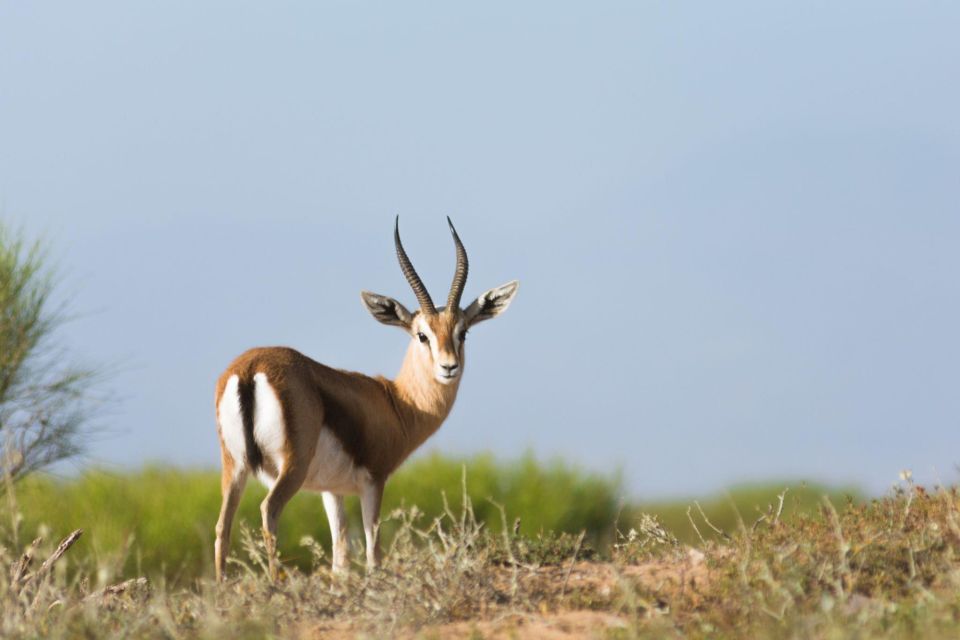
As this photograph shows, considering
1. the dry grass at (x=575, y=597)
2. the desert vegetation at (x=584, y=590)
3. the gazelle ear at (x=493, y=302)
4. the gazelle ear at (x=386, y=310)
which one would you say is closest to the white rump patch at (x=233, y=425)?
the desert vegetation at (x=584, y=590)

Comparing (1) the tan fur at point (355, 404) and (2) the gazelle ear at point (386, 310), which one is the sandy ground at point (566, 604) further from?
(2) the gazelle ear at point (386, 310)

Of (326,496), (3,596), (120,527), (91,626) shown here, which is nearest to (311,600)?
(91,626)

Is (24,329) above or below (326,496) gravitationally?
above

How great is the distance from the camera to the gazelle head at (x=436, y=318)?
9359mm

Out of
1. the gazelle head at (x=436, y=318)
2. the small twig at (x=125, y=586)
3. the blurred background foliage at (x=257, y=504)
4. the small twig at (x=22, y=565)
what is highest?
the gazelle head at (x=436, y=318)

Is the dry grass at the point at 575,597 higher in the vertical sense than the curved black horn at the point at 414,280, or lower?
lower

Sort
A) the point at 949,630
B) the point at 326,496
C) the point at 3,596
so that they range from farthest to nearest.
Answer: the point at 326,496, the point at 3,596, the point at 949,630

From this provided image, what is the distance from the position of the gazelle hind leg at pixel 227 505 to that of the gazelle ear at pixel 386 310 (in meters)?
1.99

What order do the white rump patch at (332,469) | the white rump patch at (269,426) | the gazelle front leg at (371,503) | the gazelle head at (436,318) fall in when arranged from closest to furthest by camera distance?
1. the white rump patch at (269,426)
2. the white rump patch at (332,469)
3. the gazelle front leg at (371,503)
4. the gazelle head at (436,318)

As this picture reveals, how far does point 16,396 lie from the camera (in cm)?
1332

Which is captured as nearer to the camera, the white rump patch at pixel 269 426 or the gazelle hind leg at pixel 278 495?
the gazelle hind leg at pixel 278 495

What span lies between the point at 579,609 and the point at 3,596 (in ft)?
9.55

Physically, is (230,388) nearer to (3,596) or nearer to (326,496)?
(326,496)

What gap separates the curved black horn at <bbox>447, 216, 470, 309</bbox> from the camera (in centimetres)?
959
